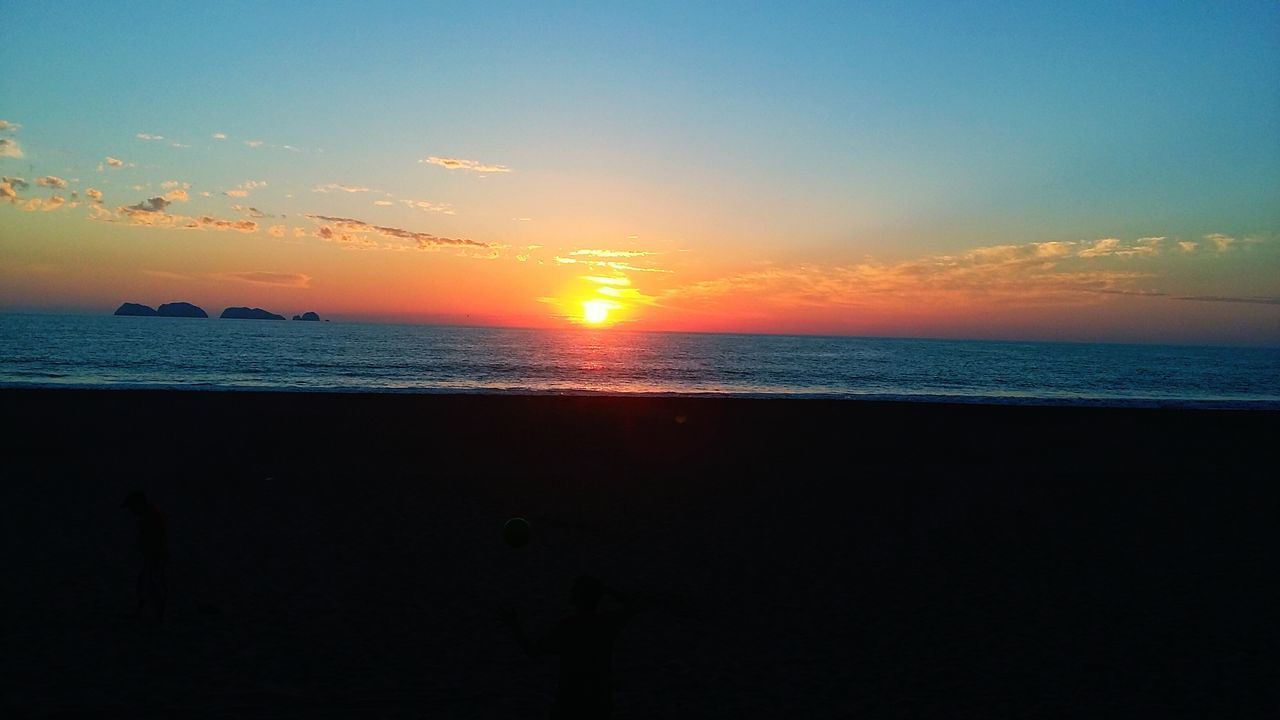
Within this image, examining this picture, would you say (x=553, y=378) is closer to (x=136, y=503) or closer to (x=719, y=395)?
(x=719, y=395)

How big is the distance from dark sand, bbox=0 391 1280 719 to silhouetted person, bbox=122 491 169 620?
0.31 m

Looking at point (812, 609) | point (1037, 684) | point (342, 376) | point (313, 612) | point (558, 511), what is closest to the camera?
point (1037, 684)

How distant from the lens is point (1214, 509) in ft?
51.9

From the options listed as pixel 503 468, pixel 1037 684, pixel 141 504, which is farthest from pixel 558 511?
pixel 1037 684

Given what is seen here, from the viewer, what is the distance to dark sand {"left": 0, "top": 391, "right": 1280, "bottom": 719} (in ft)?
24.5

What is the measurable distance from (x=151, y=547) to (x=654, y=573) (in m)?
6.38

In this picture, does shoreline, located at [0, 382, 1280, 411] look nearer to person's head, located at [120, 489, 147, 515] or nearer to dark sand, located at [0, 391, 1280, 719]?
dark sand, located at [0, 391, 1280, 719]

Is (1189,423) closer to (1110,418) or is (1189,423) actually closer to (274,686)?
(1110,418)

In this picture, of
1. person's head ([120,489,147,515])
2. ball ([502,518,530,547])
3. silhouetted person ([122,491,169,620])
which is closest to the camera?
person's head ([120,489,147,515])

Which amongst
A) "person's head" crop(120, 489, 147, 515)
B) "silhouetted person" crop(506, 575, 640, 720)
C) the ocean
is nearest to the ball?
"person's head" crop(120, 489, 147, 515)

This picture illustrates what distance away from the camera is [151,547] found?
8367mm

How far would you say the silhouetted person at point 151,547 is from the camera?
8211 mm

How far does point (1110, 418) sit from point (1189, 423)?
8.85 ft

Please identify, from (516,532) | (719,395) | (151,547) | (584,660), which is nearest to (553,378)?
(719,395)
